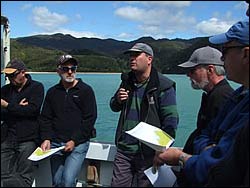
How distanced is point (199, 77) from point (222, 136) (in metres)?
0.83

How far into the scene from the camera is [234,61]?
1417 millimetres

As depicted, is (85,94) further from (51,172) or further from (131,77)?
(51,172)

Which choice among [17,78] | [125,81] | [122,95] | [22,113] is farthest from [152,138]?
[17,78]

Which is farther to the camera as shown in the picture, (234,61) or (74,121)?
(74,121)

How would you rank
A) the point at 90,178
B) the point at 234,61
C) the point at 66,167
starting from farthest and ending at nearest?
the point at 90,178 → the point at 66,167 → the point at 234,61

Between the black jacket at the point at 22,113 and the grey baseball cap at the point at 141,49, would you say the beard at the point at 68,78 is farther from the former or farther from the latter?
the grey baseball cap at the point at 141,49

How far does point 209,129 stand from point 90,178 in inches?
57.3

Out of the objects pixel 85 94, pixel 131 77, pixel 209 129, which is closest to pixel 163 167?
pixel 209 129

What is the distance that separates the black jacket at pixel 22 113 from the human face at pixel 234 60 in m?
1.80

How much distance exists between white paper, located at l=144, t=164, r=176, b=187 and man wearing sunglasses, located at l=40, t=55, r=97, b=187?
94 cm

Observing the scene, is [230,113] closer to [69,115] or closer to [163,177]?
[163,177]

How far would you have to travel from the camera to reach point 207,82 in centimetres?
219

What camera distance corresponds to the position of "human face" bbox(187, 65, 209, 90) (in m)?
2.21

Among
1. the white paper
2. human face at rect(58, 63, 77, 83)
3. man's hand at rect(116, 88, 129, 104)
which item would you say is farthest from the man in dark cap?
human face at rect(58, 63, 77, 83)
